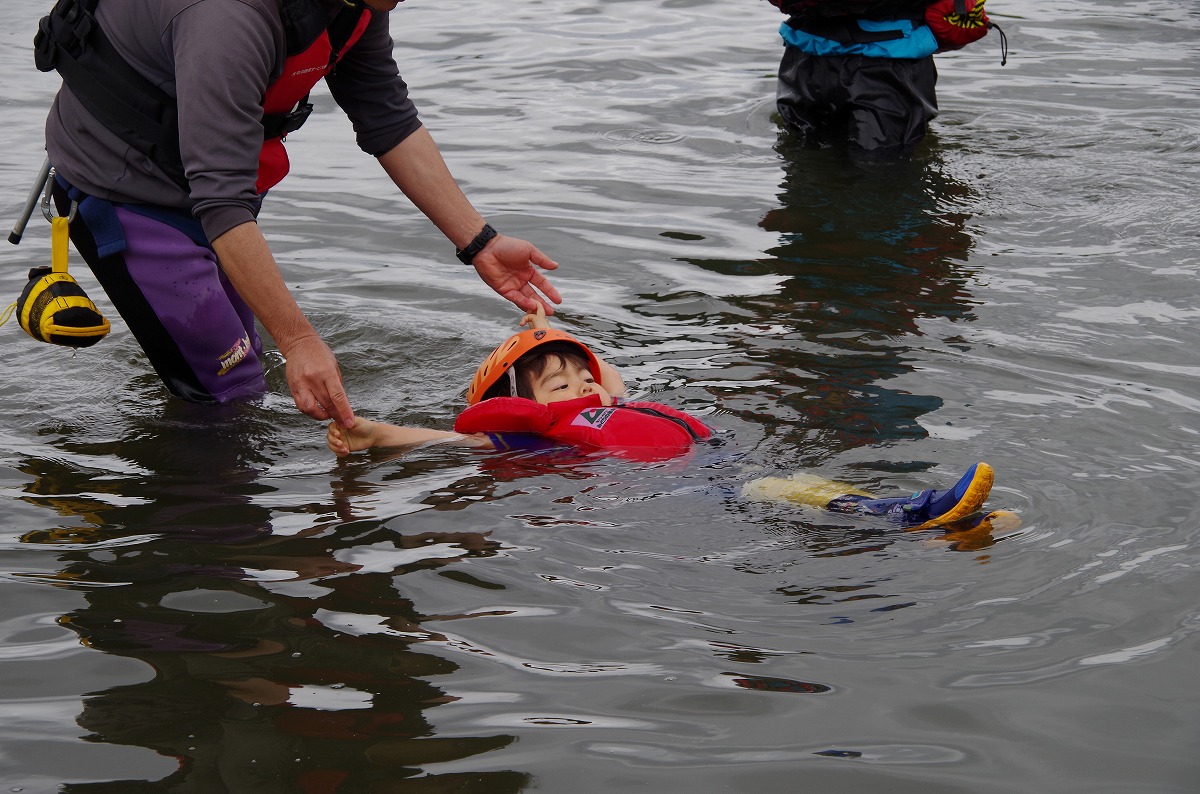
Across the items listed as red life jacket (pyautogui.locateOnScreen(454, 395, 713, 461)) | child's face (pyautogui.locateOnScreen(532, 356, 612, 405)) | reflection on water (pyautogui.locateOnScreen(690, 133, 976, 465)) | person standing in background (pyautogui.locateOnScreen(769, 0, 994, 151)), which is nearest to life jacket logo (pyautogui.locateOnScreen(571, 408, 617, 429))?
red life jacket (pyautogui.locateOnScreen(454, 395, 713, 461))

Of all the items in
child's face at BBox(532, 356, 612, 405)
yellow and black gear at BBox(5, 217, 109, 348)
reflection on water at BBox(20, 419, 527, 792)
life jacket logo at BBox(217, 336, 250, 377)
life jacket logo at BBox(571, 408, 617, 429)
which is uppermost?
yellow and black gear at BBox(5, 217, 109, 348)

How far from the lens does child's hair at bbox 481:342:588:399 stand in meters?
4.95

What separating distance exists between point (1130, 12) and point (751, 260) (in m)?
8.60

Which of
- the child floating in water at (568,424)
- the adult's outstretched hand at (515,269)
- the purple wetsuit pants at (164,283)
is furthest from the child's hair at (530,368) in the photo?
the purple wetsuit pants at (164,283)

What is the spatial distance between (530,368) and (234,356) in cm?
117

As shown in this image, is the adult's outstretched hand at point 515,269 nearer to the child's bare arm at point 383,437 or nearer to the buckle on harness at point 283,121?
the child's bare arm at point 383,437

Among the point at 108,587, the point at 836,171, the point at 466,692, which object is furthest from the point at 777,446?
the point at 836,171

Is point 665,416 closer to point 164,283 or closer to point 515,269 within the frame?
point 515,269

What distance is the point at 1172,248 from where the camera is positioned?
6.52 m

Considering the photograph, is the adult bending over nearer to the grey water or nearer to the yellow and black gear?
the yellow and black gear

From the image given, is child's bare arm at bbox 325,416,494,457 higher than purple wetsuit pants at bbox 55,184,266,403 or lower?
lower

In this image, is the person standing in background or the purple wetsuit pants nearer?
the purple wetsuit pants

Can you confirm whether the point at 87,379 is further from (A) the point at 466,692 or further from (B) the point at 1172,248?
(B) the point at 1172,248

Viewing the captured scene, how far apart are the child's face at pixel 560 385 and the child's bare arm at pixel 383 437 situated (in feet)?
1.19
